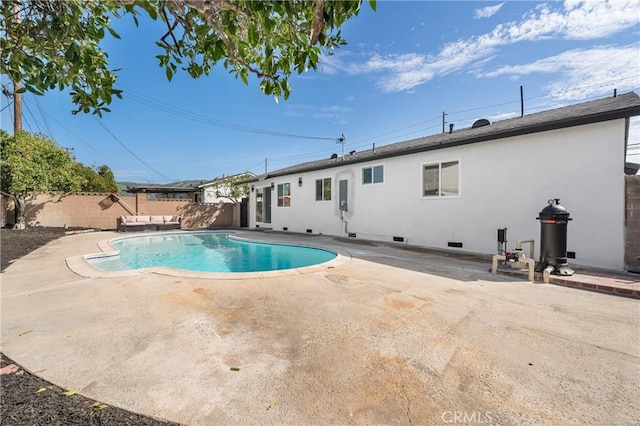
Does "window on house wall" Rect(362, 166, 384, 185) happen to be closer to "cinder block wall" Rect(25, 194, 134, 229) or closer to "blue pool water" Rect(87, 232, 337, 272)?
"blue pool water" Rect(87, 232, 337, 272)

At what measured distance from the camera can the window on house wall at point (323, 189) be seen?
12.9m

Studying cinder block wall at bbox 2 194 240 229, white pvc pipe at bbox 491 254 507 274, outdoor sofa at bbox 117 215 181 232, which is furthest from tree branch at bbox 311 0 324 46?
cinder block wall at bbox 2 194 240 229

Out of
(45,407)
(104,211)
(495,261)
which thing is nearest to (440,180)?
(495,261)

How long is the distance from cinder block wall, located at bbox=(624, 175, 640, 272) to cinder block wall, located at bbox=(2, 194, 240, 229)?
63.0ft

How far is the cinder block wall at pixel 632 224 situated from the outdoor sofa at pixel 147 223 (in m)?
19.8

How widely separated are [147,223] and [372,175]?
13770 mm

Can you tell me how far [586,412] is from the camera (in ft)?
5.99

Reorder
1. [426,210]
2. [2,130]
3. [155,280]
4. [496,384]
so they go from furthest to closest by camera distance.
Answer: [2,130]
[426,210]
[155,280]
[496,384]

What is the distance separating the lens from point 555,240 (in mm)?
5242

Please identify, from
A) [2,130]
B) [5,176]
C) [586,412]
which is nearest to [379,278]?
[586,412]

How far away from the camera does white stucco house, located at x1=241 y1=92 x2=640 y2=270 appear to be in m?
5.88

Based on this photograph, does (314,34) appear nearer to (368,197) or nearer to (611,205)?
(611,205)

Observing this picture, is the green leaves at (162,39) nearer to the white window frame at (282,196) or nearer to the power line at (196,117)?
the white window frame at (282,196)

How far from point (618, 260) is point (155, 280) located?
9.66 metres
